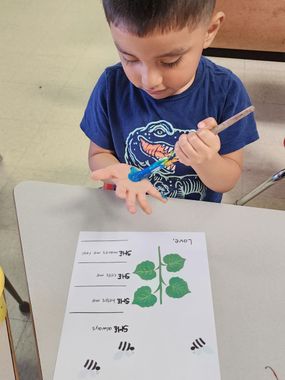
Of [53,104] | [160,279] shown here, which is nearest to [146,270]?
[160,279]

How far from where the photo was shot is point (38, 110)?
2.02 metres

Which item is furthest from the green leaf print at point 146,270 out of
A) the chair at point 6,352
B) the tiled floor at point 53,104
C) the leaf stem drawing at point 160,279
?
the tiled floor at point 53,104

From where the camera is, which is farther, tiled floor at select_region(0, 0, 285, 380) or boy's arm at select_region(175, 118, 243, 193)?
tiled floor at select_region(0, 0, 285, 380)

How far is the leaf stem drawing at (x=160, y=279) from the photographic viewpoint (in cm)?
61

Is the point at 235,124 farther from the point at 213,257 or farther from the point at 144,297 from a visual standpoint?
the point at 144,297

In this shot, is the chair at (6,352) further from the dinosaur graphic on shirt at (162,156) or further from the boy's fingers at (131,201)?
the dinosaur graphic on shirt at (162,156)

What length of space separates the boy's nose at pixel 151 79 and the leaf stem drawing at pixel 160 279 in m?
0.27

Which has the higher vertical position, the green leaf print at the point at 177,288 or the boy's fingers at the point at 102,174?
the boy's fingers at the point at 102,174

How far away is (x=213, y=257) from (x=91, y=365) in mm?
249

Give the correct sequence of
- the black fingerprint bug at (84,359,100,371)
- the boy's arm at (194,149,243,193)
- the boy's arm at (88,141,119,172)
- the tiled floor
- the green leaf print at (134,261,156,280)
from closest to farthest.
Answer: the black fingerprint bug at (84,359,100,371) < the green leaf print at (134,261,156,280) < the boy's arm at (194,149,243,193) < the boy's arm at (88,141,119,172) < the tiled floor

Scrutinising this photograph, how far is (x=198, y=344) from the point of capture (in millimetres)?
556

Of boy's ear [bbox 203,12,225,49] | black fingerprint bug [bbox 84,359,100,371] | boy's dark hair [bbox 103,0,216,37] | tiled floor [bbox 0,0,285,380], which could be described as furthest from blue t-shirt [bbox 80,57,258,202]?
tiled floor [bbox 0,0,285,380]

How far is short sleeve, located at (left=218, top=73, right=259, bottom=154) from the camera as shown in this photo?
84 cm

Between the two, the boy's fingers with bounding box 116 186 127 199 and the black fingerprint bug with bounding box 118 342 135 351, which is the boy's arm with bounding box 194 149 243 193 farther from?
the black fingerprint bug with bounding box 118 342 135 351
